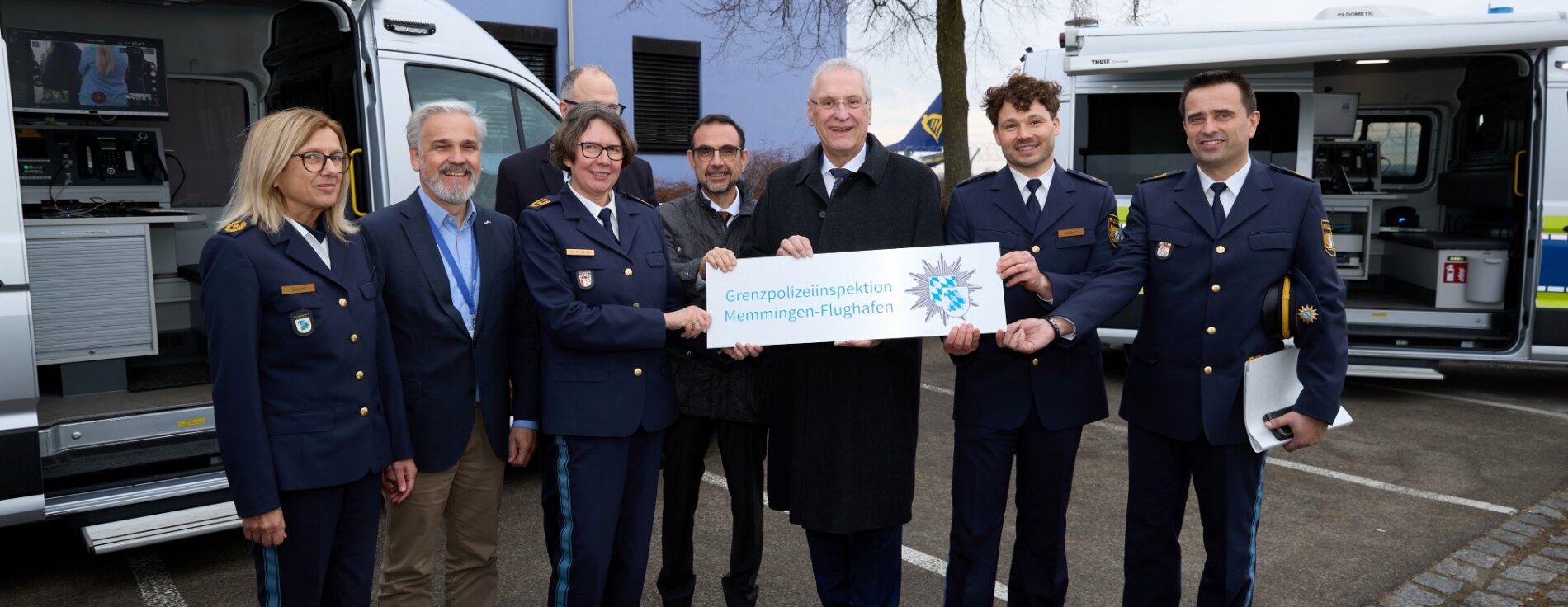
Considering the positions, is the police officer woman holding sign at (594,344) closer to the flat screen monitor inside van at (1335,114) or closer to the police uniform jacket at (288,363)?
the police uniform jacket at (288,363)

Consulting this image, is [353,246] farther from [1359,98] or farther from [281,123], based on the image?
[1359,98]

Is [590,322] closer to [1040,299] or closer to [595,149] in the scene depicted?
[595,149]

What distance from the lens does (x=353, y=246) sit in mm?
2719

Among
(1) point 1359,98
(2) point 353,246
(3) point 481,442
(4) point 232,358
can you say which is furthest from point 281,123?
(1) point 1359,98

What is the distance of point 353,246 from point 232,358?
0.44 metres

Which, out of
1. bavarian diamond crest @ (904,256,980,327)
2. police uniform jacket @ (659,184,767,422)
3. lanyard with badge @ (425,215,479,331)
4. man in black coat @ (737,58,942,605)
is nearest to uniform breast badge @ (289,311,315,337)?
→ lanyard with badge @ (425,215,479,331)

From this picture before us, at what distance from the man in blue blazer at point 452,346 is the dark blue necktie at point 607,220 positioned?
0.30 metres

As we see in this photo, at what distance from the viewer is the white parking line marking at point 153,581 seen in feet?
13.1

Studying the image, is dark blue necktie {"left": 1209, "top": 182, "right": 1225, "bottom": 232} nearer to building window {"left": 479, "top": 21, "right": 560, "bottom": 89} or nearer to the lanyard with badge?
the lanyard with badge

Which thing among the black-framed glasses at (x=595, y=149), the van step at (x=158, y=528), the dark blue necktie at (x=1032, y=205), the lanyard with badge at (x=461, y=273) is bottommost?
the van step at (x=158, y=528)

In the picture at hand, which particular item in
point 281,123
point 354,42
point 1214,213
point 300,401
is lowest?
point 300,401

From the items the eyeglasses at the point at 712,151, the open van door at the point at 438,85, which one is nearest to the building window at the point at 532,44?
the open van door at the point at 438,85

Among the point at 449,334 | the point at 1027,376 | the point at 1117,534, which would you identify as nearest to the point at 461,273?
the point at 449,334

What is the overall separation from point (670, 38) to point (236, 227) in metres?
11.8
